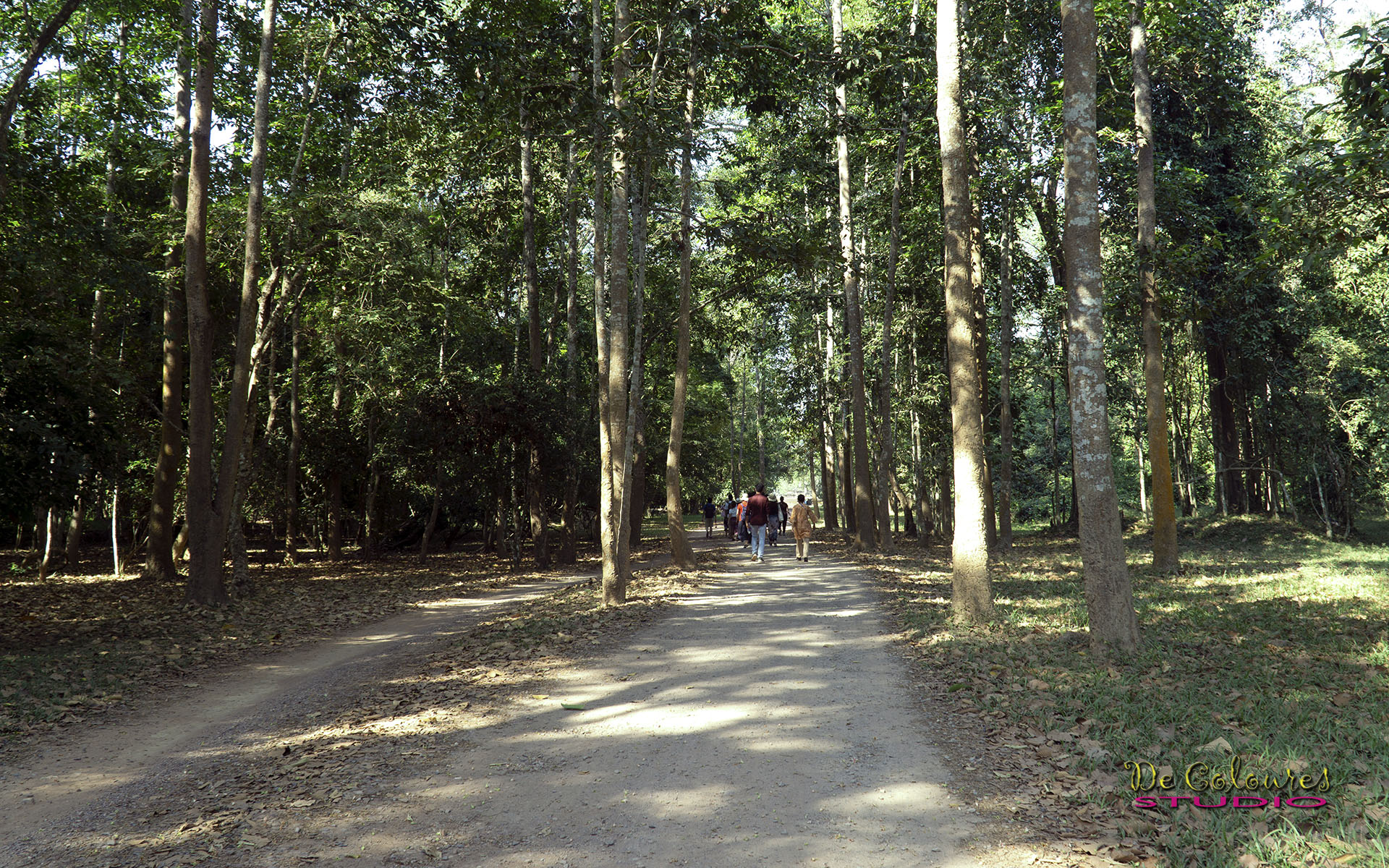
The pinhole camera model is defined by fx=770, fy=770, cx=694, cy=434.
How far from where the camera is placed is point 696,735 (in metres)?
5.73

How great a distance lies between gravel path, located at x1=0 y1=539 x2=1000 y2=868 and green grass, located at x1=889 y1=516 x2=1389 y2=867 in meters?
1.04

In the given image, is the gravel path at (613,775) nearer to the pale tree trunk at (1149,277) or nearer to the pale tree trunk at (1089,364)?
the pale tree trunk at (1089,364)

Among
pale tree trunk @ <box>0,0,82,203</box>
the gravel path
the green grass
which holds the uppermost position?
pale tree trunk @ <box>0,0,82,203</box>

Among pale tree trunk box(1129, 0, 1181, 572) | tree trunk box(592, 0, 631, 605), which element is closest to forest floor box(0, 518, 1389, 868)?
tree trunk box(592, 0, 631, 605)

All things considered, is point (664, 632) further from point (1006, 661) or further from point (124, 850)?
point (124, 850)

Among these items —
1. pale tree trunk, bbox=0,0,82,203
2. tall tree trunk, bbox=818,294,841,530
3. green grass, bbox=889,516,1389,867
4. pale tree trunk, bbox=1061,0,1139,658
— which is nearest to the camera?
green grass, bbox=889,516,1389,867

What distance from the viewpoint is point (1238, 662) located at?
7410mm

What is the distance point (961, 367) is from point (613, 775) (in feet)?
23.1

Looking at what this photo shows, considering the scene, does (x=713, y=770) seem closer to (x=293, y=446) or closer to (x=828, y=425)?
(x=293, y=446)

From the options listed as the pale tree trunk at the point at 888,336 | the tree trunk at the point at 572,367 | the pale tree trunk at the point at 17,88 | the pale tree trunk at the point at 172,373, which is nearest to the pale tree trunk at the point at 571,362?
the tree trunk at the point at 572,367

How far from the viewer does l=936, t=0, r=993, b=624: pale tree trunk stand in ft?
31.9

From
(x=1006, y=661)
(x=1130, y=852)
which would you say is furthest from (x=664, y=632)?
(x=1130, y=852)

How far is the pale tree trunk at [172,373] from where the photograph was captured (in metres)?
14.8

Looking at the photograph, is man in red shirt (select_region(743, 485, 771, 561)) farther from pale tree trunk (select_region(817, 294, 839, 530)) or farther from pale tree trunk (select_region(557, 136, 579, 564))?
pale tree trunk (select_region(817, 294, 839, 530))
